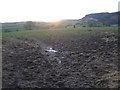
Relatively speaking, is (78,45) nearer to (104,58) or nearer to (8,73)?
(104,58)

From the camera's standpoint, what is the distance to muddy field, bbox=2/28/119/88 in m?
13.1

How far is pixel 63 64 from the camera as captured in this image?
16.5 m

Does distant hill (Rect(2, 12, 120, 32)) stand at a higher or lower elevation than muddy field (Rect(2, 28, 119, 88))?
higher

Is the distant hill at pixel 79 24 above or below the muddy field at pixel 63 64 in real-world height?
above

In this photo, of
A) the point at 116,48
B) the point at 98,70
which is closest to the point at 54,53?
the point at 116,48

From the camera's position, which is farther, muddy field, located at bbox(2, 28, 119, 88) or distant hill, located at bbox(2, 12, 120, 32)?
distant hill, located at bbox(2, 12, 120, 32)

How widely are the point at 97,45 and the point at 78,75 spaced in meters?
6.33

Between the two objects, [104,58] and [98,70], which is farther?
[104,58]

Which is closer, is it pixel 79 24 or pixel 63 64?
pixel 63 64

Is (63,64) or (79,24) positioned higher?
(79,24)

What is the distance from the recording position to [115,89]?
1166 centimetres

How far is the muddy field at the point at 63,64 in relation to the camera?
13.1 metres

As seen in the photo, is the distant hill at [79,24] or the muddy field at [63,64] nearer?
the muddy field at [63,64]

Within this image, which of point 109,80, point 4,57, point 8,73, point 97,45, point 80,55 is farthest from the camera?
point 97,45
